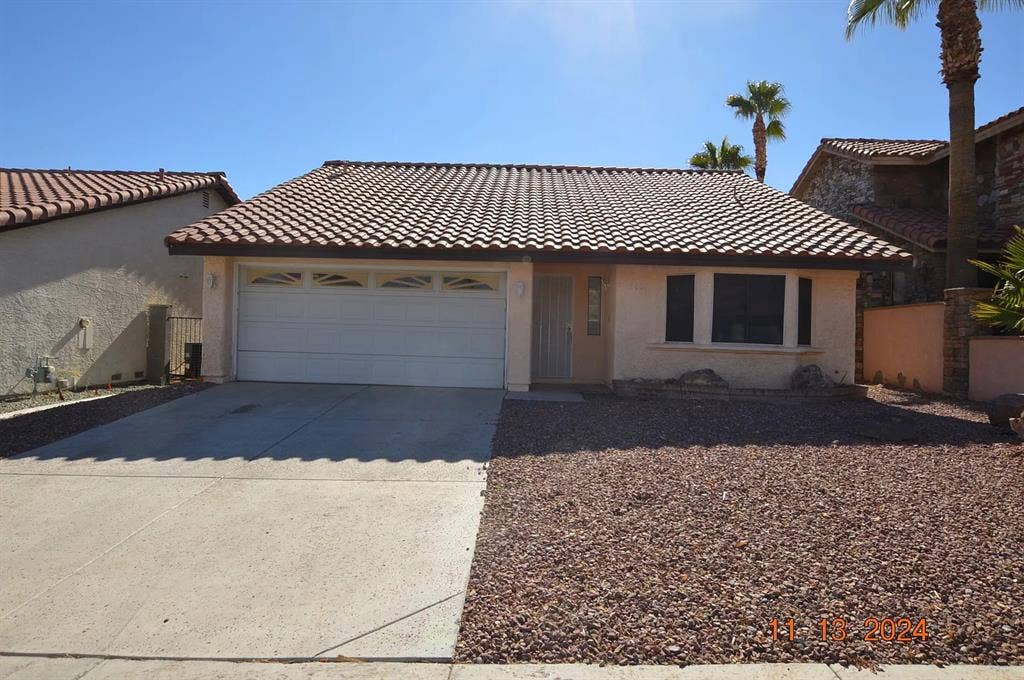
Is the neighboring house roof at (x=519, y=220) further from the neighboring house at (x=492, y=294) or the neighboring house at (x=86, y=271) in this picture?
the neighboring house at (x=86, y=271)

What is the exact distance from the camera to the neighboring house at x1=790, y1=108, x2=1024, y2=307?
1381 cm

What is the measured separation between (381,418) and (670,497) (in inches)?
180

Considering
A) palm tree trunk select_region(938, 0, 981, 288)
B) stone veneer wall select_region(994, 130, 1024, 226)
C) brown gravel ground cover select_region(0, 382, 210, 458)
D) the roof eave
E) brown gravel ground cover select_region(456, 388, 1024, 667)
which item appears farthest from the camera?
stone veneer wall select_region(994, 130, 1024, 226)

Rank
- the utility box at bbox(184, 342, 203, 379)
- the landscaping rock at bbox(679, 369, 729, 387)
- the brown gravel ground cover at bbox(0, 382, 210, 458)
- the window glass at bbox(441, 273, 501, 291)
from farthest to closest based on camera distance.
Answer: the utility box at bbox(184, 342, 203, 379)
the window glass at bbox(441, 273, 501, 291)
the landscaping rock at bbox(679, 369, 729, 387)
the brown gravel ground cover at bbox(0, 382, 210, 458)

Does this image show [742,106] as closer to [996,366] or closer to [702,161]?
[702,161]

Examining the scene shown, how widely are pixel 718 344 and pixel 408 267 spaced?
5692 millimetres

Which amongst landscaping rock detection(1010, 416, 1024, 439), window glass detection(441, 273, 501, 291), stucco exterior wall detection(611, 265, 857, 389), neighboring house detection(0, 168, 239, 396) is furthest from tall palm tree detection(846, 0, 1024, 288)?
neighboring house detection(0, 168, 239, 396)

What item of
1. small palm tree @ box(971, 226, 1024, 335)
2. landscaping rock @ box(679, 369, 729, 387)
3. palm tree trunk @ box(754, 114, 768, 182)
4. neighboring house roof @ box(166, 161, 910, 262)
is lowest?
landscaping rock @ box(679, 369, 729, 387)

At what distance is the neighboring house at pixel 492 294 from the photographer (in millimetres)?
10234

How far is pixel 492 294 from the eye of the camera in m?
10.9

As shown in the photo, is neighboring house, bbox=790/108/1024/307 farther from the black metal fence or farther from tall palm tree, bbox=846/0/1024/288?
the black metal fence

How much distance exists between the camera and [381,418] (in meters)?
8.38

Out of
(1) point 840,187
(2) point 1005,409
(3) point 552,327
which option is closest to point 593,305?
(3) point 552,327

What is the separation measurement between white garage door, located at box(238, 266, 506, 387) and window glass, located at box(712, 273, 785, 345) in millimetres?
3922
